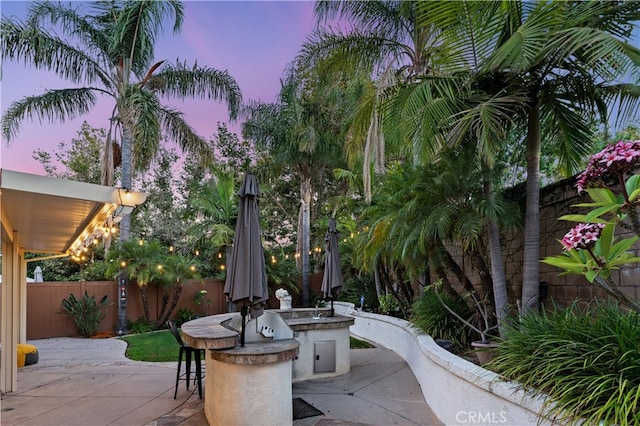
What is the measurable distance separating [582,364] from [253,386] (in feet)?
9.50

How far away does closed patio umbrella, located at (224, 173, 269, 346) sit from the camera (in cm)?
448

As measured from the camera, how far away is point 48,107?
44.1ft

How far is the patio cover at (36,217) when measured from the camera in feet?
12.9

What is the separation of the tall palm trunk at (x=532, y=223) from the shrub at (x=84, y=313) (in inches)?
519

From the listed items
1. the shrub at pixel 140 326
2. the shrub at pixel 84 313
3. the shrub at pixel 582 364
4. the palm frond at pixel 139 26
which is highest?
the palm frond at pixel 139 26

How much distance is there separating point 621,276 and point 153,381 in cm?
688


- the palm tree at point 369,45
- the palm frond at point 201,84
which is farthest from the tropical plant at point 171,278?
the palm tree at point 369,45

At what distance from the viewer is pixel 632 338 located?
310 cm

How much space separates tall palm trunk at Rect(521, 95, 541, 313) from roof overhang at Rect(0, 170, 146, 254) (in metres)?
4.92

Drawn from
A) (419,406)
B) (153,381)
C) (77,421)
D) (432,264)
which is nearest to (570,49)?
(432,264)

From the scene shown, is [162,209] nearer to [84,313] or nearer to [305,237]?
[84,313]

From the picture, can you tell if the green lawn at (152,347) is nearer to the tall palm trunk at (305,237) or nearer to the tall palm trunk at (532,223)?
the tall palm trunk at (305,237)

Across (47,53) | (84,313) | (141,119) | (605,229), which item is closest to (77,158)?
(47,53)

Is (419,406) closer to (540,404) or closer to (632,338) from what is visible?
(540,404)
